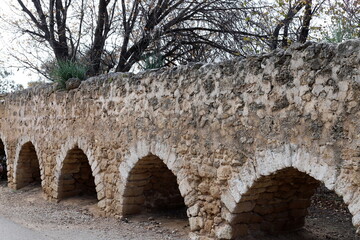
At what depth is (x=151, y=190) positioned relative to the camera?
7.27m

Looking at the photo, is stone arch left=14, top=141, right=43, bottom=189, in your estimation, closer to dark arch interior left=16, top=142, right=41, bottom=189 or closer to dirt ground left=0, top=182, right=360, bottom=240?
dark arch interior left=16, top=142, right=41, bottom=189

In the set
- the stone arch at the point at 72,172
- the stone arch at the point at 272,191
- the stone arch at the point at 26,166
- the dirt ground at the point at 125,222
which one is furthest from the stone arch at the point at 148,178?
the stone arch at the point at 26,166

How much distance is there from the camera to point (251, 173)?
185 inches

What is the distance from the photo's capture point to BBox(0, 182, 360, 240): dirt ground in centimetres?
606

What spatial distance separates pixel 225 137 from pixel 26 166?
7.14 m

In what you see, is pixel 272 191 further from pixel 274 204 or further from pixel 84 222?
pixel 84 222

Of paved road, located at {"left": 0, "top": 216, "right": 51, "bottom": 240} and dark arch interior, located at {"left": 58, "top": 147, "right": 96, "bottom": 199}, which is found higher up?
dark arch interior, located at {"left": 58, "top": 147, "right": 96, "bottom": 199}

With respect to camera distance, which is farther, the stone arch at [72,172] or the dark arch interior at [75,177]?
the dark arch interior at [75,177]

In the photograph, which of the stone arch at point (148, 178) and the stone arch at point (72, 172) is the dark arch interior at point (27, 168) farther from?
the stone arch at point (148, 178)

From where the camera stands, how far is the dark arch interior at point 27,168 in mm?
10688

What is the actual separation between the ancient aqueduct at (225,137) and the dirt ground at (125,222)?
0.91 feet

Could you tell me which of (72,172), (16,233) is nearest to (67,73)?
(72,172)

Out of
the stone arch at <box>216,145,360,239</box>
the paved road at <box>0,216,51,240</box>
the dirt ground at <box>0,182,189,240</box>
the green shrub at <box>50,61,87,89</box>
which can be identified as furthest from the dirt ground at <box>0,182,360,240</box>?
the green shrub at <box>50,61,87,89</box>

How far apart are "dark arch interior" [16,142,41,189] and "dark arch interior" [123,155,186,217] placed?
447 cm
